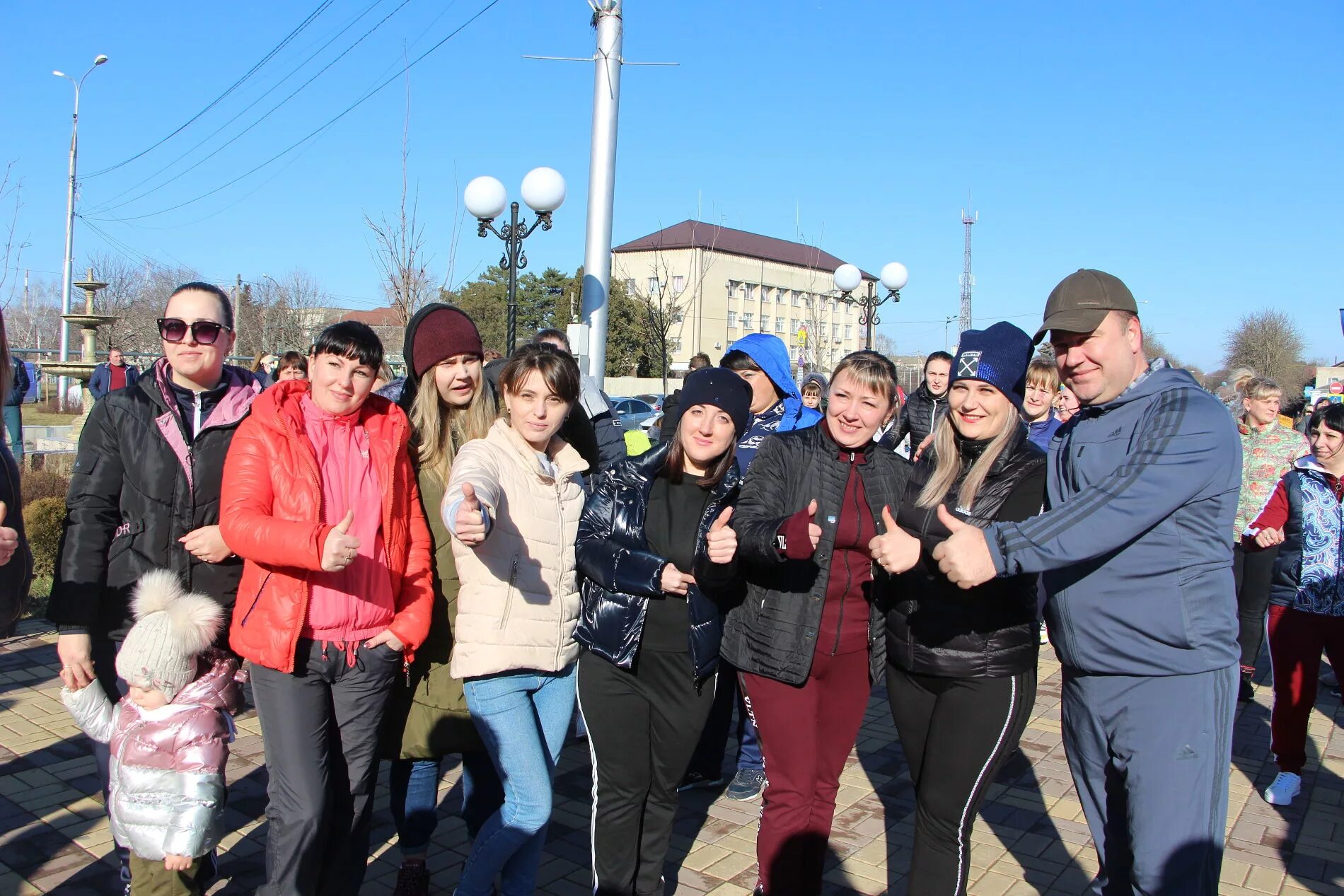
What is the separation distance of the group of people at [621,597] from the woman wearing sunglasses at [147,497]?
0.4 inches

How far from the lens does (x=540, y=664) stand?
3.33m

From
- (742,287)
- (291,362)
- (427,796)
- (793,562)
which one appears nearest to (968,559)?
(793,562)

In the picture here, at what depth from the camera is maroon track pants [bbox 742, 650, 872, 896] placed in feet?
11.4

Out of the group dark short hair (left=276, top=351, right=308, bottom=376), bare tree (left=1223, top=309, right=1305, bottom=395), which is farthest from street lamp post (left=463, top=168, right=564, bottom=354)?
bare tree (left=1223, top=309, right=1305, bottom=395)

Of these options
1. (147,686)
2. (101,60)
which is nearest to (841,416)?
(147,686)

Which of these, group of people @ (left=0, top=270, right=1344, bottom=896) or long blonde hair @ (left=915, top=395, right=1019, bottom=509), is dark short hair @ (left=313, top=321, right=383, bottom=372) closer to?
group of people @ (left=0, top=270, right=1344, bottom=896)

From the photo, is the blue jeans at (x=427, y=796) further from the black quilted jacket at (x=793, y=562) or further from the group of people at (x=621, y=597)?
the black quilted jacket at (x=793, y=562)

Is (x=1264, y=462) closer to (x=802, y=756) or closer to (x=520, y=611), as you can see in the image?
(x=802, y=756)

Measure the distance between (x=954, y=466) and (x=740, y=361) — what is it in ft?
7.12

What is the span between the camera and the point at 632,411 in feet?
101

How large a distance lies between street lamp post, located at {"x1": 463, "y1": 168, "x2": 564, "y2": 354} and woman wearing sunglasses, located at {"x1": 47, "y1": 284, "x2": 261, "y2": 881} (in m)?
7.00

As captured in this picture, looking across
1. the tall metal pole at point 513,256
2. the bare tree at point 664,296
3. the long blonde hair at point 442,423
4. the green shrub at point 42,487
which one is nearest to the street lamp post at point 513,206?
the tall metal pole at point 513,256

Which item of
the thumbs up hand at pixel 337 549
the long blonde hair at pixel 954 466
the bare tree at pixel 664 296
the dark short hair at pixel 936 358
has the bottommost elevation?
the thumbs up hand at pixel 337 549

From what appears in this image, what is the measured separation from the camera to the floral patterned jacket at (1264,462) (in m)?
6.47
